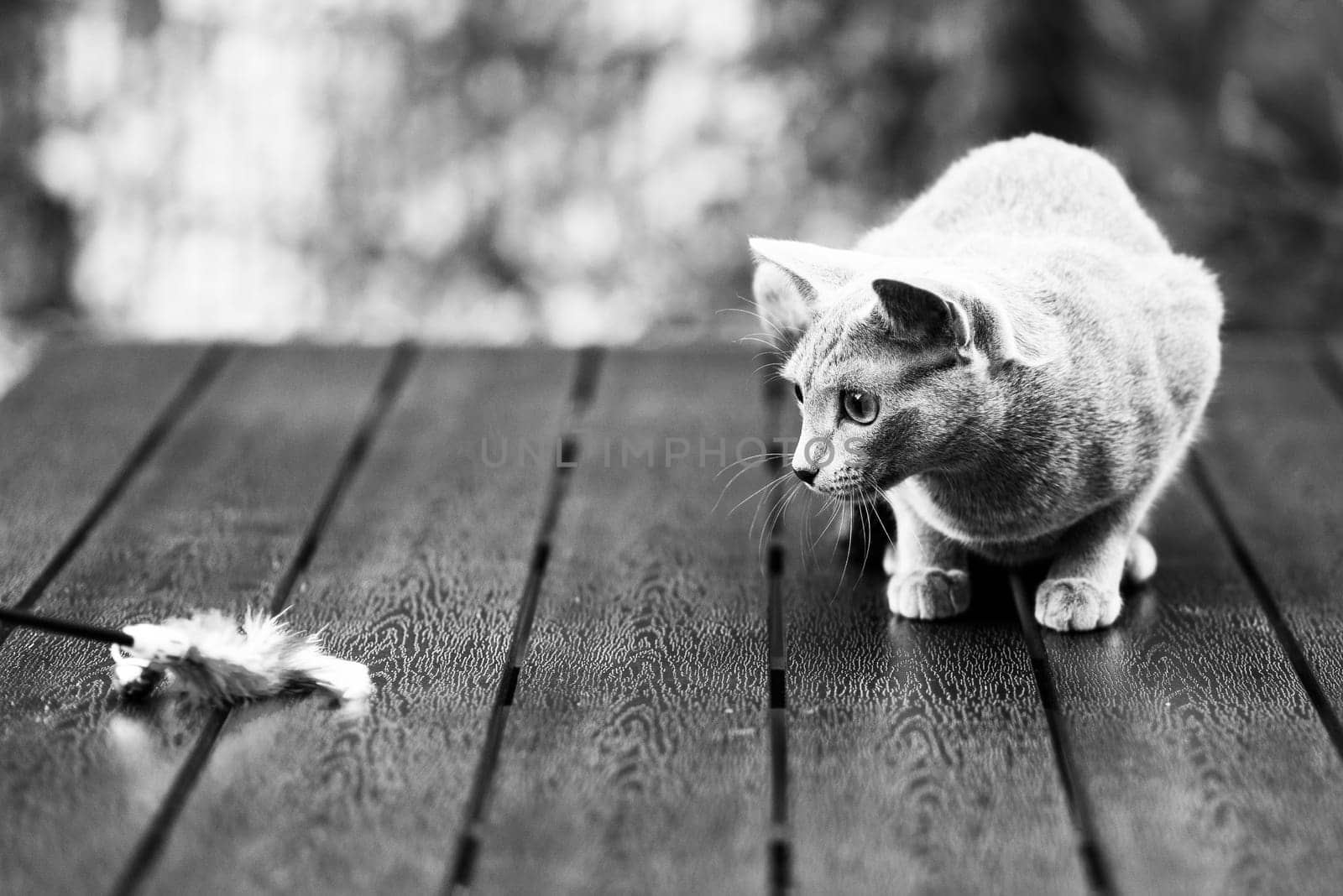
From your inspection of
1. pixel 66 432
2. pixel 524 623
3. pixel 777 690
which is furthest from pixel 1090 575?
pixel 66 432

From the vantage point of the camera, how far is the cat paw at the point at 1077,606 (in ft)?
5.29

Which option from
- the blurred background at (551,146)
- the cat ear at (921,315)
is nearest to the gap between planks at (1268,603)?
the cat ear at (921,315)

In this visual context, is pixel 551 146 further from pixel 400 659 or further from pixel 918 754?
pixel 918 754

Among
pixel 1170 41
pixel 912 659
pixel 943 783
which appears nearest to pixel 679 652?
pixel 912 659

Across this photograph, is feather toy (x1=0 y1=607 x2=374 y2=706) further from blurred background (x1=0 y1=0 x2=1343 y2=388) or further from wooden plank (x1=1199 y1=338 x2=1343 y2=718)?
blurred background (x1=0 y1=0 x2=1343 y2=388)

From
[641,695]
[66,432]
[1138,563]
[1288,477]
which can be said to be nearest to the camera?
[641,695]

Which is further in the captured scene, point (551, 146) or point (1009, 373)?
point (551, 146)

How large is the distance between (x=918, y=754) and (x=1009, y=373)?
1.22 ft

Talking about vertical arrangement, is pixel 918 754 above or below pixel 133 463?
above

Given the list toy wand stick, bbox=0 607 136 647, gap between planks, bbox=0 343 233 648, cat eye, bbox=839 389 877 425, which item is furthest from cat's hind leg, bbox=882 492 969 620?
gap between planks, bbox=0 343 233 648

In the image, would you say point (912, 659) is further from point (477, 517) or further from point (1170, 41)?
point (1170, 41)

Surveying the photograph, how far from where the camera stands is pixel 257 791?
1.33 meters

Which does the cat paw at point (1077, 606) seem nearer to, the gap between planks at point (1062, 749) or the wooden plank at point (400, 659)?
the gap between planks at point (1062, 749)

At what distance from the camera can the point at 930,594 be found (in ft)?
5.42
